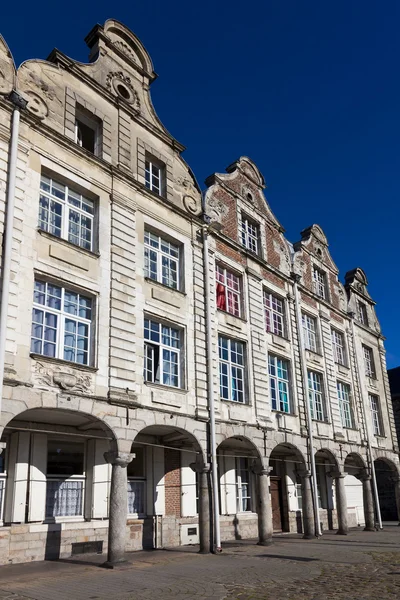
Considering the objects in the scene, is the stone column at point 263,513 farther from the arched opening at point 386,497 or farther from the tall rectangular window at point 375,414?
the arched opening at point 386,497

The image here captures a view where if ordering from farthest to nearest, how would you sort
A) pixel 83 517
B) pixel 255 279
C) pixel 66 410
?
pixel 255 279, pixel 83 517, pixel 66 410

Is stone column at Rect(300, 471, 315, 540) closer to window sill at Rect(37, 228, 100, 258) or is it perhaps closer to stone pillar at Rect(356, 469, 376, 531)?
stone pillar at Rect(356, 469, 376, 531)

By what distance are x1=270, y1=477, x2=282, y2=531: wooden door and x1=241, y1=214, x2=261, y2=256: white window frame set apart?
8.51 meters

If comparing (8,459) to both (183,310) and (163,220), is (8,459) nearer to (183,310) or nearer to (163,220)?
(183,310)

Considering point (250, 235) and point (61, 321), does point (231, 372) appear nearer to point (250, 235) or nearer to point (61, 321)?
point (250, 235)

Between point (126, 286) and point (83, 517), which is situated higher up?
point (126, 286)

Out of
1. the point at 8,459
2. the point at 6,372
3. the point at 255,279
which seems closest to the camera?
the point at 6,372

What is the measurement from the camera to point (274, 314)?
2047 centimetres

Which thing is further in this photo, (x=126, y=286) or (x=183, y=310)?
(x=183, y=310)

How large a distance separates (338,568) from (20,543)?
6798 mm

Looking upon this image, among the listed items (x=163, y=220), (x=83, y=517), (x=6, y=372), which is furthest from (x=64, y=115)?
(x=83, y=517)

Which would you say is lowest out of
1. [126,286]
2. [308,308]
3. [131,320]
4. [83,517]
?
[83,517]

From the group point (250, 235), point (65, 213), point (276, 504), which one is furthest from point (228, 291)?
point (276, 504)

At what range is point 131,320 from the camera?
1400 centimetres
